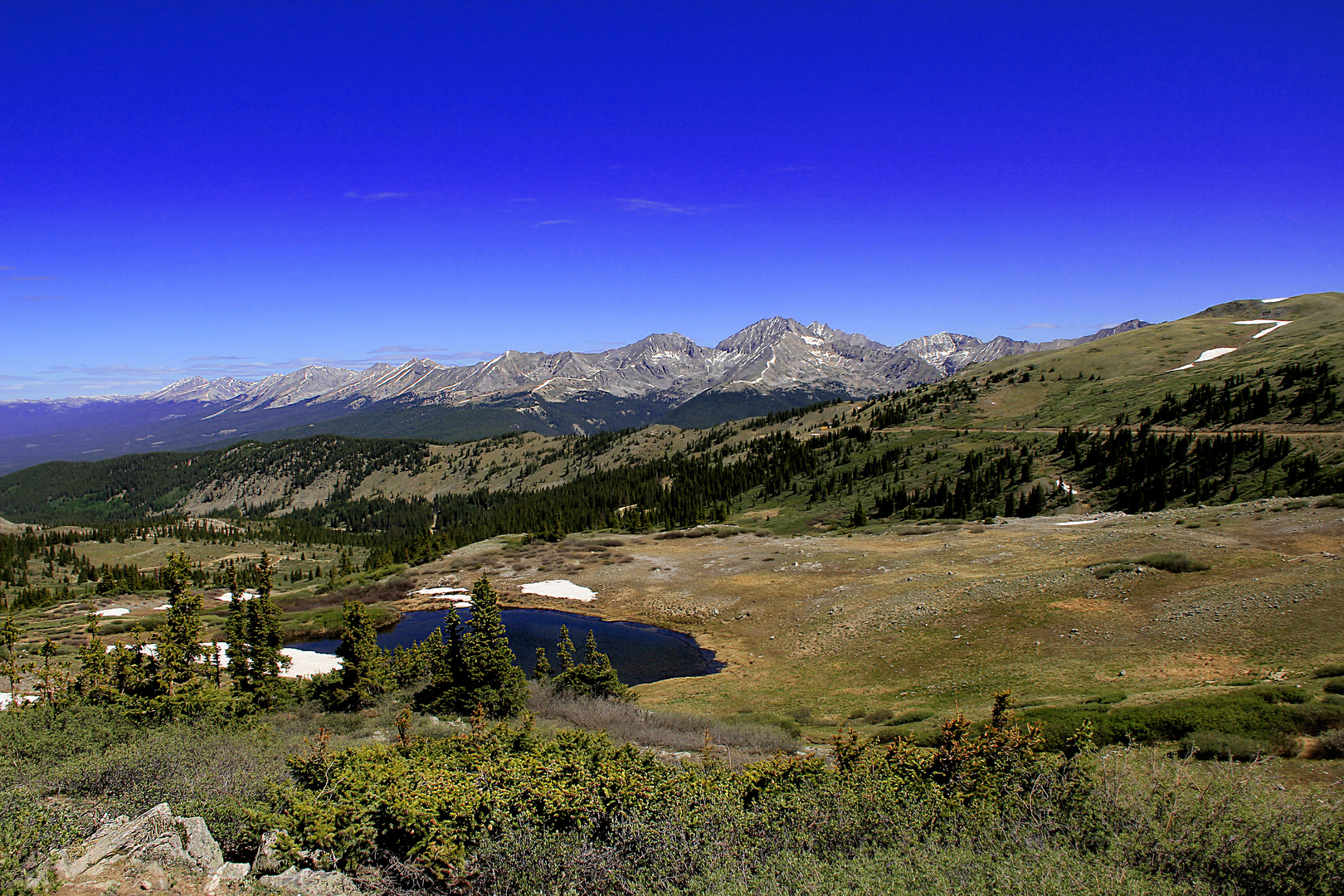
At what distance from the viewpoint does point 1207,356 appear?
154 m

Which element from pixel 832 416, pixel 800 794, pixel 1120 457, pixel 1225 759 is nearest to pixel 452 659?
pixel 800 794

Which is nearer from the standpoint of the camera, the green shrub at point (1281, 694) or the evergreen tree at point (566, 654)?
the green shrub at point (1281, 694)

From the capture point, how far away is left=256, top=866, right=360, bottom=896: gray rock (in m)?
11.5

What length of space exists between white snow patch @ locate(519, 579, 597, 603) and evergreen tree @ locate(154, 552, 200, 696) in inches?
1766

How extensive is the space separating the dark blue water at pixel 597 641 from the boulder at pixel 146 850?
3396cm

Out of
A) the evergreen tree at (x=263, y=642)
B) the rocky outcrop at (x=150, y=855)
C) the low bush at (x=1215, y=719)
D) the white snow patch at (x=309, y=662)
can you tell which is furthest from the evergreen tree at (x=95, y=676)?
the low bush at (x=1215, y=719)

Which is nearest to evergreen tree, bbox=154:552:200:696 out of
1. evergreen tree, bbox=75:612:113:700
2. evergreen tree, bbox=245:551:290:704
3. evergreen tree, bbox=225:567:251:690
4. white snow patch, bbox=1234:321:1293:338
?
evergreen tree, bbox=75:612:113:700

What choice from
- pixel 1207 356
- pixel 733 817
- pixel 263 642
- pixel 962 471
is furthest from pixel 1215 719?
pixel 1207 356

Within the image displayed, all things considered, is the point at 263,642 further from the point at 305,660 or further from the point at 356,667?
the point at 305,660

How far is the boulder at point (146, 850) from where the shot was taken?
11.0 m

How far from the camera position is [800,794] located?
13.8 meters

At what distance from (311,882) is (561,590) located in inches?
2402

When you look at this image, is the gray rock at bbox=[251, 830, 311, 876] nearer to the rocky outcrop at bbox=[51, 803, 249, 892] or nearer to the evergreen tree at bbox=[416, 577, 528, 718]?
the rocky outcrop at bbox=[51, 803, 249, 892]

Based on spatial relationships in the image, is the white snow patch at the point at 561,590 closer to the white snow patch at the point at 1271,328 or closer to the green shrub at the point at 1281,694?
the green shrub at the point at 1281,694
